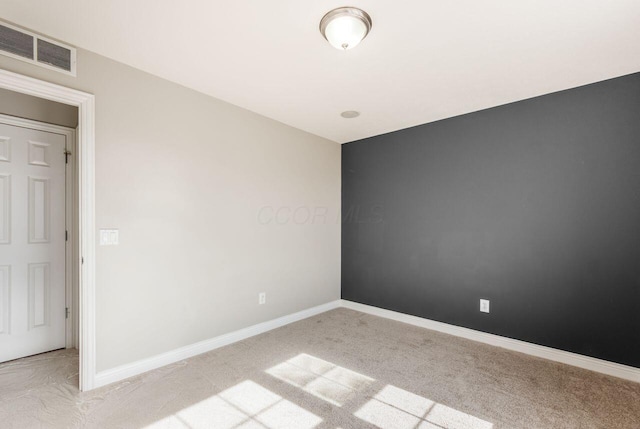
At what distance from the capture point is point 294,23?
1.87m

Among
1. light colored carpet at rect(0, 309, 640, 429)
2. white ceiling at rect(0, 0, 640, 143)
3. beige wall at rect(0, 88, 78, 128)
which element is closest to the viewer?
white ceiling at rect(0, 0, 640, 143)

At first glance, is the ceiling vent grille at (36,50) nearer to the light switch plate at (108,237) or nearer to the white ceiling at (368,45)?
the white ceiling at (368,45)

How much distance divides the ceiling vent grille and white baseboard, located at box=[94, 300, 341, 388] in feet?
7.29

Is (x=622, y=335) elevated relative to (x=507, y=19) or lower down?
lower down

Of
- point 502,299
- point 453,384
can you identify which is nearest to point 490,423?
point 453,384

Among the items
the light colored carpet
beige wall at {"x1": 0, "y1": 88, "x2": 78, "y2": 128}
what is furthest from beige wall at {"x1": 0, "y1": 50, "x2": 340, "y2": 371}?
beige wall at {"x1": 0, "y1": 88, "x2": 78, "y2": 128}

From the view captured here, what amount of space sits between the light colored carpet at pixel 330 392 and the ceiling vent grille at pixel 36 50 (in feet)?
7.50

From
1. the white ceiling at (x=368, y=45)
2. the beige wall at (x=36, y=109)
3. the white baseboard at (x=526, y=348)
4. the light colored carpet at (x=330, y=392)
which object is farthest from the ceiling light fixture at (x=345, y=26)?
the white baseboard at (x=526, y=348)

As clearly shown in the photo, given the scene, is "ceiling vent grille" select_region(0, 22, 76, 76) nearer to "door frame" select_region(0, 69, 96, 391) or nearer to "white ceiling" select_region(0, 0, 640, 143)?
"white ceiling" select_region(0, 0, 640, 143)

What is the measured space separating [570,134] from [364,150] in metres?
2.24

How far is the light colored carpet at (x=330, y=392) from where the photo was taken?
189cm

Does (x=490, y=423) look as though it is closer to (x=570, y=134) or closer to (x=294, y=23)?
(x=570, y=134)

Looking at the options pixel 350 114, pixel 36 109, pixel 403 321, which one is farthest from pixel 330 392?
pixel 36 109

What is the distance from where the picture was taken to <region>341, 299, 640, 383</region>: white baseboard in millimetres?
2430
